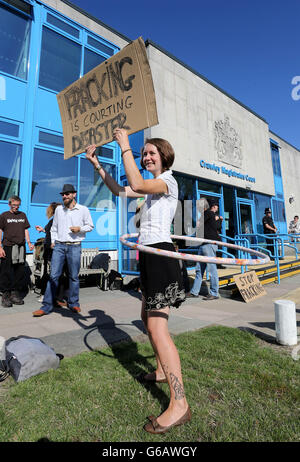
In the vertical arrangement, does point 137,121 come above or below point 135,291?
above

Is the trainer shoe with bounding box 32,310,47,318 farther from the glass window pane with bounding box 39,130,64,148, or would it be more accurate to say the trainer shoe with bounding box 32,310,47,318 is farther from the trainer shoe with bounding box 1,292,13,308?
the glass window pane with bounding box 39,130,64,148

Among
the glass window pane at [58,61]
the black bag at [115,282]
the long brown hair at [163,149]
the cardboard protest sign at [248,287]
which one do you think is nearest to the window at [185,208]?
the black bag at [115,282]

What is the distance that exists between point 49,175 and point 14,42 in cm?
459

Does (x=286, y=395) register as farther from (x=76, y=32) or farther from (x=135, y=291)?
(x=76, y=32)

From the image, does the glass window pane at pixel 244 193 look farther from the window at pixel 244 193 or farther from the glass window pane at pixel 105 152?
the glass window pane at pixel 105 152

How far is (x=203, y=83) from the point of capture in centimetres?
1257

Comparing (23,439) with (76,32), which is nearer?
(23,439)

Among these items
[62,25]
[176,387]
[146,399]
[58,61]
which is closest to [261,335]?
[146,399]

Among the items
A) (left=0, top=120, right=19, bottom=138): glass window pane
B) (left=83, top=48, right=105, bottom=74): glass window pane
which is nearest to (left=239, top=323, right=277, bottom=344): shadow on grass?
(left=0, top=120, right=19, bottom=138): glass window pane

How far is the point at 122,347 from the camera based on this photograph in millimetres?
3246

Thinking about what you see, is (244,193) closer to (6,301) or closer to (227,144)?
(227,144)
